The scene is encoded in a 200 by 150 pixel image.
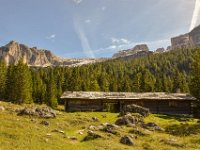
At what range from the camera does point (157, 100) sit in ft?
190

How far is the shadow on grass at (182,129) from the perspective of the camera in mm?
33812

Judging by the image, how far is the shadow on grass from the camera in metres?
33.8

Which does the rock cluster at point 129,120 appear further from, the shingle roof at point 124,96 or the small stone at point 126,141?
the shingle roof at point 124,96

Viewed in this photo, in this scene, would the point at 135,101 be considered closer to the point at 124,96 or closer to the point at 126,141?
the point at 124,96

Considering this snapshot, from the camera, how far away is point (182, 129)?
118ft

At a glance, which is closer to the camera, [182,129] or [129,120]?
[182,129]

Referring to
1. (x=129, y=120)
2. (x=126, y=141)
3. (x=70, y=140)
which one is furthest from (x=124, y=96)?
(x=70, y=140)

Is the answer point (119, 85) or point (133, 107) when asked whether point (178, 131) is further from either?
point (119, 85)

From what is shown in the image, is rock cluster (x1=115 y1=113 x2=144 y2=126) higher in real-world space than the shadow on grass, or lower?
higher

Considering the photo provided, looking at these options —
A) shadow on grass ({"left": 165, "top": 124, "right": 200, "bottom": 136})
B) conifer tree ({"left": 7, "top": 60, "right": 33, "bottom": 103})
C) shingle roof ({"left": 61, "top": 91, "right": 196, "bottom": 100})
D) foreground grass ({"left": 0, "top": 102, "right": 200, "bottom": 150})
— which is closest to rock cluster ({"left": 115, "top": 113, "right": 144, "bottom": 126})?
foreground grass ({"left": 0, "top": 102, "right": 200, "bottom": 150})

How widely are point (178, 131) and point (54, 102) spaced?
5486 cm

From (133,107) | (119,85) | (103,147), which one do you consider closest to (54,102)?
(119,85)

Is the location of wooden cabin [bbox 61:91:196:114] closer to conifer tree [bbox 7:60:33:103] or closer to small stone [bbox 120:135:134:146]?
conifer tree [bbox 7:60:33:103]

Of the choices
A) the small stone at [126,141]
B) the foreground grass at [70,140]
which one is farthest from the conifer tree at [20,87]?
the small stone at [126,141]
